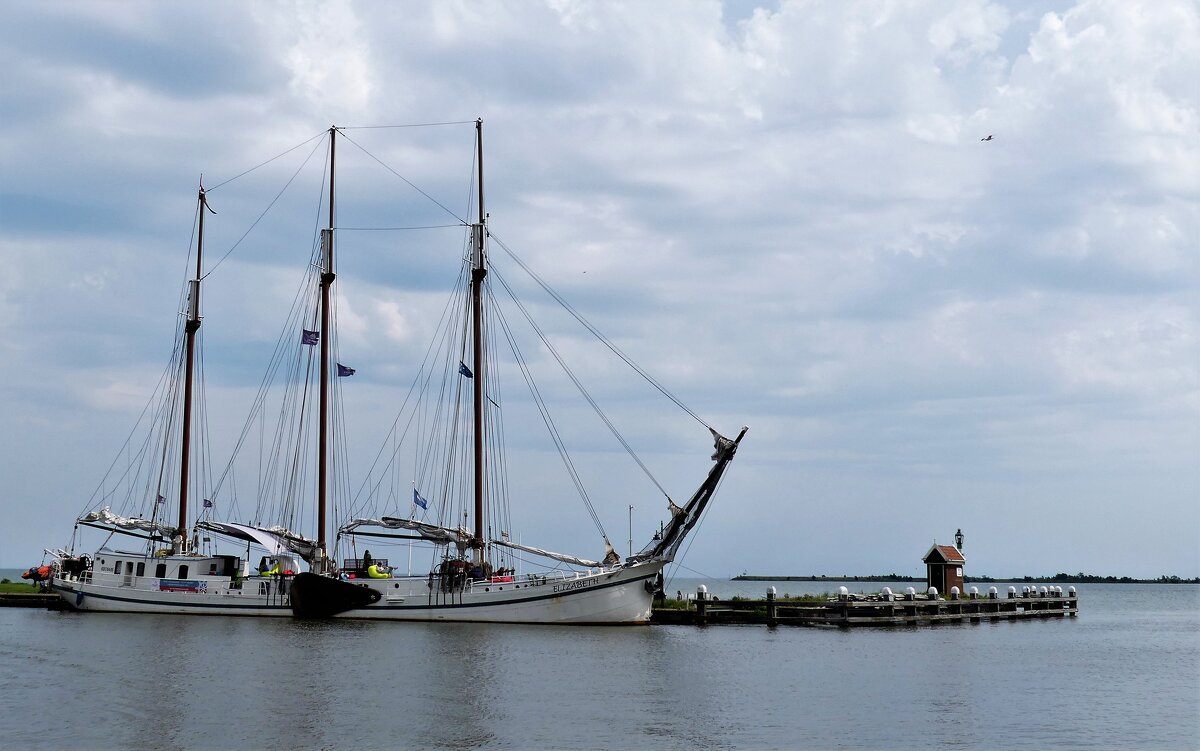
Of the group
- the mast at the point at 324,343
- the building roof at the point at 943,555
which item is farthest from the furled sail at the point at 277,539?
the building roof at the point at 943,555

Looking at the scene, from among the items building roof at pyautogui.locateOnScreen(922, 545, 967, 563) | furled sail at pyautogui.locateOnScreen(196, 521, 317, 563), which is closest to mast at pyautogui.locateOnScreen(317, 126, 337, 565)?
furled sail at pyautogui.locateOnScreen(196, 521, 317, 563)

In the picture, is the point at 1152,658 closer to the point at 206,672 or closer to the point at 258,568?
the point at 206,672

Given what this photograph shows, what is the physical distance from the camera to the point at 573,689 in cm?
3653

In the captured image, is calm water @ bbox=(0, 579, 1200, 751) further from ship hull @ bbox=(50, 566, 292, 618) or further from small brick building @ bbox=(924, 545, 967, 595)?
small brick building @ bbox=(924, 545, 967, 595)

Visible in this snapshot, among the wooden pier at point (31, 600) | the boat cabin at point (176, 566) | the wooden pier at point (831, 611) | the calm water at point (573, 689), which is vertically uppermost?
the boat cabin at point (176, 566)

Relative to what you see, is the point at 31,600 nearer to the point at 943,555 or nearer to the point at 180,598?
the point at 180,598

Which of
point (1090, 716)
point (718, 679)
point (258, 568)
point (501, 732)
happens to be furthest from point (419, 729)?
point (258, 568)

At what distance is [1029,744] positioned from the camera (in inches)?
1168

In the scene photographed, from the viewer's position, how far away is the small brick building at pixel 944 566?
7244cm

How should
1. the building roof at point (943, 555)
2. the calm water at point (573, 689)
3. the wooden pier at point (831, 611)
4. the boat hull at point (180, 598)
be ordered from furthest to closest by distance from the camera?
the building roof at point (943, 555) → the boat hull at point (180, 598) → the wooden pier at point (831, 611) → the calm water at point (573, 689)

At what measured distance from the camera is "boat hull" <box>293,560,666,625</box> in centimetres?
5775

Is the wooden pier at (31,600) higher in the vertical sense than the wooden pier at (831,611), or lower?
higher

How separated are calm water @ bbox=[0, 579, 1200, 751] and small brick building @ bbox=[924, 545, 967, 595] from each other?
44.9 ft

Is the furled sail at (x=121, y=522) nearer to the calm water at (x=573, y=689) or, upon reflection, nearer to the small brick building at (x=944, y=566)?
the calm water at (x=573, y=689)
